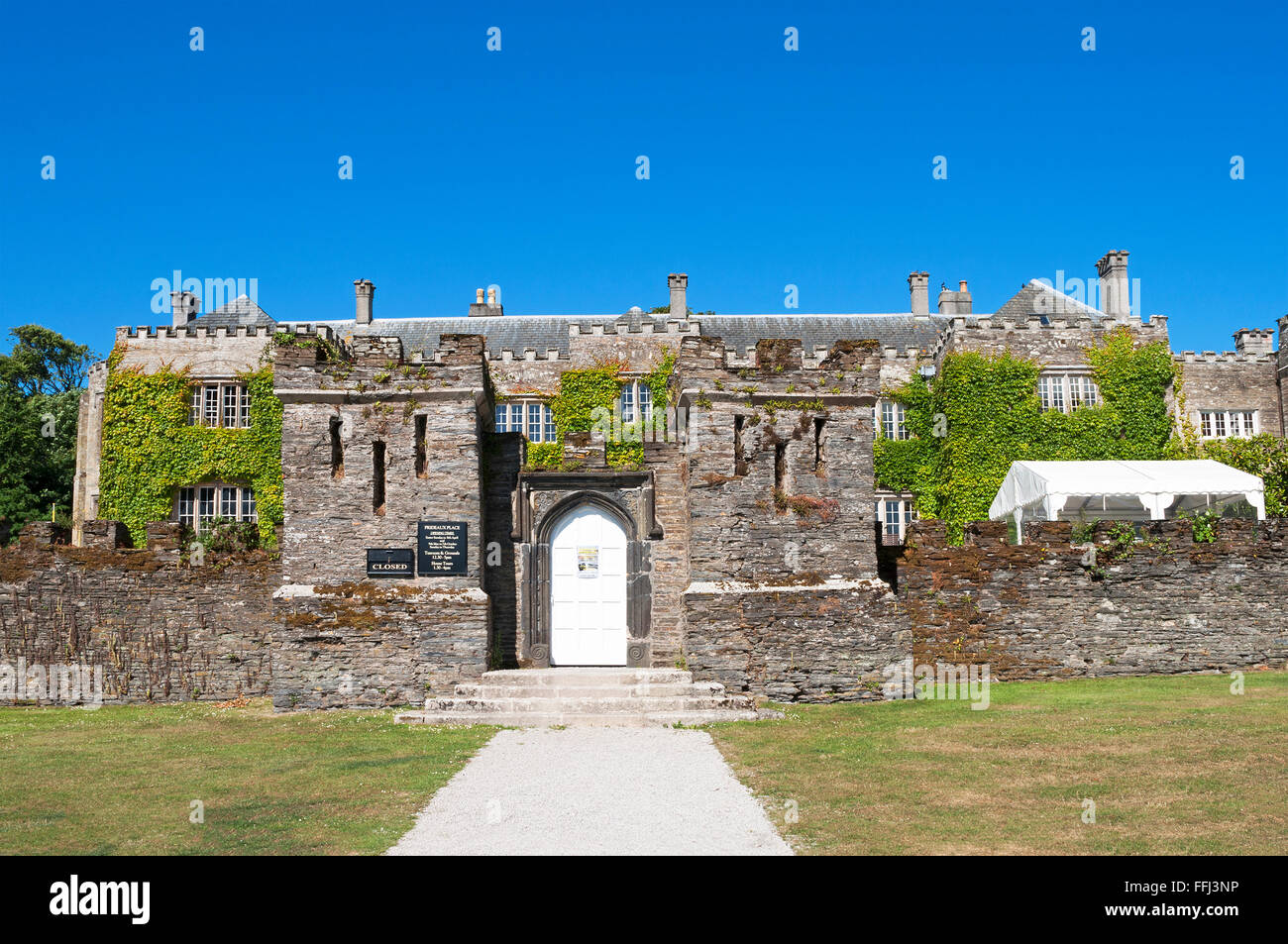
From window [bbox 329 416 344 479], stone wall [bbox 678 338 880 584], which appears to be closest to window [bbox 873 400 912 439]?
stone wall [bbox 678 338 880 584]

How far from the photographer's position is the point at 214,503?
3375cm

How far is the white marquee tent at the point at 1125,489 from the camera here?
84.0 feet

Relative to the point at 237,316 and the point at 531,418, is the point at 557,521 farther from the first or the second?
the point at 237,316

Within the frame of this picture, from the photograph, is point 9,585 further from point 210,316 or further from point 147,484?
point 210,316

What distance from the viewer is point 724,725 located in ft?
48.1

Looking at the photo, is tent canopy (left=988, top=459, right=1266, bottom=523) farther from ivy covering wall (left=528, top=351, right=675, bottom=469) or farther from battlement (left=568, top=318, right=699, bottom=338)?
battlement (left=568, top=318, right=699, bottom=338)

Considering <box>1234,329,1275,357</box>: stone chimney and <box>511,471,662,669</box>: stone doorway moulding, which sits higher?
<box>1234,329,1275,357</box>: stone chimney

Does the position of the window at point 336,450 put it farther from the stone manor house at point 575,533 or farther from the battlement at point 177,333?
the battlement at point 177,333

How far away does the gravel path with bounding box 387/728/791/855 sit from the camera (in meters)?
8.05

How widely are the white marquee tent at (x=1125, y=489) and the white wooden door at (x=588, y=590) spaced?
38.6 ft

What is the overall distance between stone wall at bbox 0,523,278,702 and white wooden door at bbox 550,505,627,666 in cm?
529

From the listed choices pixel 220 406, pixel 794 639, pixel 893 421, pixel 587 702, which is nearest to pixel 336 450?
pixel 587 702

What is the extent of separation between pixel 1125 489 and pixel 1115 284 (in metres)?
14.9

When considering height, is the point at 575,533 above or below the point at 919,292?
below
